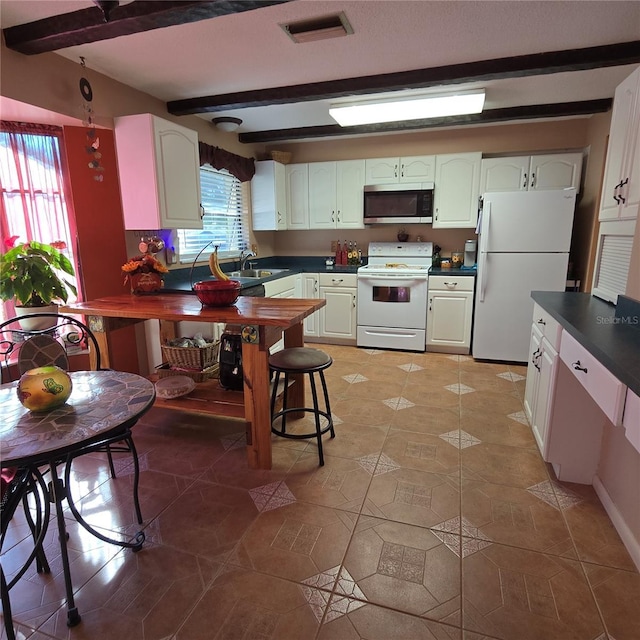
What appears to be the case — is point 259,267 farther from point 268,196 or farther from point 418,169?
point 418,169

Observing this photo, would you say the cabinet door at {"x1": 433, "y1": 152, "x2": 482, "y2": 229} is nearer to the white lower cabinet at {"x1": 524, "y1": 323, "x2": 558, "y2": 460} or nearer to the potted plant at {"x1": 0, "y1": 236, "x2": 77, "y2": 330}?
the white lower cabinet at {"x1": 524, "y1": 323, "x2": 558, "y2": 460}

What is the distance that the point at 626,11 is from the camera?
6.44 ft

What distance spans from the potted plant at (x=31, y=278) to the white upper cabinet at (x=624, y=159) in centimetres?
335

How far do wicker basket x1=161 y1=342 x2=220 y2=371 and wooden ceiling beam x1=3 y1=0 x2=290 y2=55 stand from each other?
1.74 meters

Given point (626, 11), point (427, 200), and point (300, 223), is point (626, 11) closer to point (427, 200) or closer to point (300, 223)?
point (427, 200)

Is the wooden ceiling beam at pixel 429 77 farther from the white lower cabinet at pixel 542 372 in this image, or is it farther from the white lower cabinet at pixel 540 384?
the white lower cabinet at pixel 540 384

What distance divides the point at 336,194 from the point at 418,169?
94 cm

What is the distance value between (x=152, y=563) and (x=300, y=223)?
3891 mm

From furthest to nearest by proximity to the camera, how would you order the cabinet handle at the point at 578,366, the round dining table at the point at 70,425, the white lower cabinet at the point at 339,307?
the white lower cabinet at the point at 339,307, the cabinet handle at the point at 578,366, the round dining table at the point at 70,425

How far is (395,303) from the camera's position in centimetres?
425

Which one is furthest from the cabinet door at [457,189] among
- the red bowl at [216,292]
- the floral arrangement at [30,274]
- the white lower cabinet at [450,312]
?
the floral arrangement at [30,274]

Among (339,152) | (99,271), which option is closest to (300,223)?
(339,152)

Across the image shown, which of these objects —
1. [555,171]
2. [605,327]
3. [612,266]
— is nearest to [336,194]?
[555,171]

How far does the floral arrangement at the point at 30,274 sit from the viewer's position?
8.36 ft
